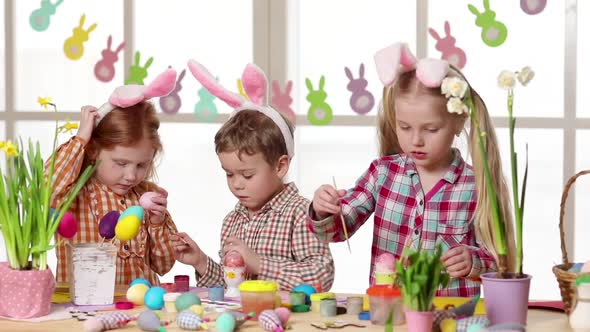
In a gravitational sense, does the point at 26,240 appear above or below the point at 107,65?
below

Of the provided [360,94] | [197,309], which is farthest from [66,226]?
[360,94]

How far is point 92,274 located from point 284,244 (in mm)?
608

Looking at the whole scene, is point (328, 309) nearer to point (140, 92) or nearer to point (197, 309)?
point (197, 309)

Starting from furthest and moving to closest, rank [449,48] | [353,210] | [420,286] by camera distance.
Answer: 1. [449,48]
2. [353,210]
3. [420,286]

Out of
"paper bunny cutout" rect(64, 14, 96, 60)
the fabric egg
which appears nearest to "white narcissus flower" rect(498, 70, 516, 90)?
the fabric egg

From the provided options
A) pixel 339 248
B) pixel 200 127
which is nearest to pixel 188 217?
pixel 200 127

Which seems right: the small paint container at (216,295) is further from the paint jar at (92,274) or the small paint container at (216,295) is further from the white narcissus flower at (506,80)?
the white narcissus flower at (506,80)

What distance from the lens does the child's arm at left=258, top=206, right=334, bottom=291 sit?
8.56 ft

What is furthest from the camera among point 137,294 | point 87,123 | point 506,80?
point 87,123

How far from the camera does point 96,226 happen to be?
2.91 metres

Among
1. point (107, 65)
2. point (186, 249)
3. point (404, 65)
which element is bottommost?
point (186, 249)

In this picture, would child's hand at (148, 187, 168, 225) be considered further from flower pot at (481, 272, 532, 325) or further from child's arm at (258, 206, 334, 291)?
flower pot at (481, 272, 532, 325)

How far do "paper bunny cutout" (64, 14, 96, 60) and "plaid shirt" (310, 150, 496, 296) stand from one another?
8.67ft

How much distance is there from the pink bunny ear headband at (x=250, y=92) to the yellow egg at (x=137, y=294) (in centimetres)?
66
